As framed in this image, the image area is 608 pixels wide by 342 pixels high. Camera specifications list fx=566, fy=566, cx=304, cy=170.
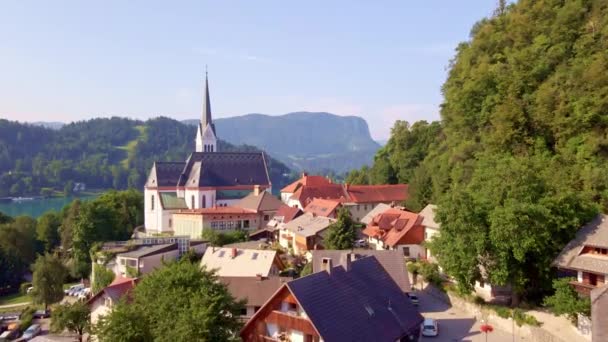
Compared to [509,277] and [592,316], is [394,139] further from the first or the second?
[592,316]

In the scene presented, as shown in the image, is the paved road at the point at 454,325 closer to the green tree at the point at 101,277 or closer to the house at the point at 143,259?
the house at the point at 143,259

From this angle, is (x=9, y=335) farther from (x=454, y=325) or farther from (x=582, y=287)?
(x=582, y=287)

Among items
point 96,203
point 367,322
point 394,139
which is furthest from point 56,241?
point 367,322

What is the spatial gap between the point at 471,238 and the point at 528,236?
2879mm

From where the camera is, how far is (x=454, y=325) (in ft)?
97.8

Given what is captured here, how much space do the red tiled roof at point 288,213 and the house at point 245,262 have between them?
16444 millimetres

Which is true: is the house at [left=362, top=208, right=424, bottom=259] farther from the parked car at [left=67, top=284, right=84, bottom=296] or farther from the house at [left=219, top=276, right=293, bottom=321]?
the parked car at [left=67, top=284, right=84, bottom=296]

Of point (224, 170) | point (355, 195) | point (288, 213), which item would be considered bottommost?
point (288, 213)

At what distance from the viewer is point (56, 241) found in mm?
78000

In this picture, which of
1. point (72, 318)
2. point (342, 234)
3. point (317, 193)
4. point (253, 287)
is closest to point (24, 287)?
point (72, 318)

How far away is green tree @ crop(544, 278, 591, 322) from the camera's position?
25.4 m

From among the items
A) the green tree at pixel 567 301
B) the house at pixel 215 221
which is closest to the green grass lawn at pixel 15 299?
the house at pixel 215 221

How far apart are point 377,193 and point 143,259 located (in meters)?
31.3

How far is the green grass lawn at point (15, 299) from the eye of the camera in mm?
59344
